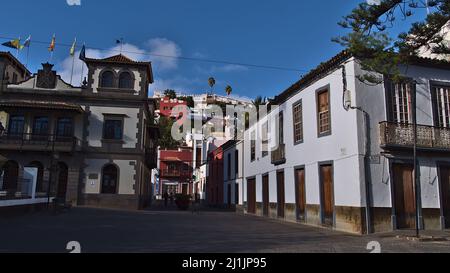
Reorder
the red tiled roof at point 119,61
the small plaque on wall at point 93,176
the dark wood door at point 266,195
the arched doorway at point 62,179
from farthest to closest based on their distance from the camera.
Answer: the red tiled roof at point 119,61
the arched doorway at point 62,179
the small plaque on wall at point 93,176
the dark wood door at point 266,195

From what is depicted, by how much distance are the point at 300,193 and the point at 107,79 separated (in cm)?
1676

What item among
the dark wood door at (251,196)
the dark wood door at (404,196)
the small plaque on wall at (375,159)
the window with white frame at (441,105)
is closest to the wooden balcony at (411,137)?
the small plaque on wall at (375,159)

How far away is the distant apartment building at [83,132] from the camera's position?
25.5 m

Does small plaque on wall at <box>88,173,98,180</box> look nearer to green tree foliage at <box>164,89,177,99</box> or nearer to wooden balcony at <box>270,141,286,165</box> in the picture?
wooden balcony at <box>270,141,286,165</box>

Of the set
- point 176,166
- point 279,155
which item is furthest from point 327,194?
point 176,166

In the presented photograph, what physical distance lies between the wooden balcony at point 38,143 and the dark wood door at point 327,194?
17168mm

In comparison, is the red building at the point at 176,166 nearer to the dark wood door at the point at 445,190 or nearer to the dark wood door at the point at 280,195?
the dark wood door at the point at 280,195

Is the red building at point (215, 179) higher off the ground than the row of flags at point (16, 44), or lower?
lower

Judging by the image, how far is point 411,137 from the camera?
13781 millimetres

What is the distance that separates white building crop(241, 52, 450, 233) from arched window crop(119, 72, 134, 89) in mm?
14626

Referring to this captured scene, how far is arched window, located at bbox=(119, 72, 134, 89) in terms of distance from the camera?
1086 inches

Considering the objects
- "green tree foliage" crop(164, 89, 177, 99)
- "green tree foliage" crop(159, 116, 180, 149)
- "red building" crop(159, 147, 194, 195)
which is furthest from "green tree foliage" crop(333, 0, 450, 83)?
"green tree foliage" crop(164, 89, 177, 99)
